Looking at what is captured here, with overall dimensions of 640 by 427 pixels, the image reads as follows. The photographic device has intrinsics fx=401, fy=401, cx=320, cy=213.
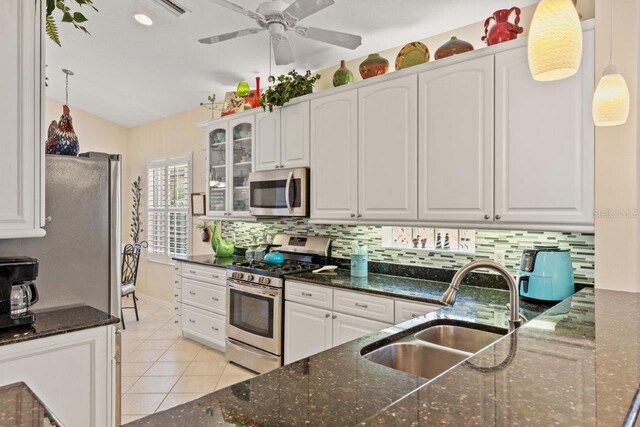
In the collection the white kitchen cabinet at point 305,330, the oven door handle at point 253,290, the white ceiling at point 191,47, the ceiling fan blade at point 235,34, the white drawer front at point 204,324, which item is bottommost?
the white drawer front at point 204,324

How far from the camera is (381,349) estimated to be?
148 centimetres

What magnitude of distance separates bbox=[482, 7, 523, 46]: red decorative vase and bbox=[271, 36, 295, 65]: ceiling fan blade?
127 cm

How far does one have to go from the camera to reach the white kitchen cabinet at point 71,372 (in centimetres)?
165

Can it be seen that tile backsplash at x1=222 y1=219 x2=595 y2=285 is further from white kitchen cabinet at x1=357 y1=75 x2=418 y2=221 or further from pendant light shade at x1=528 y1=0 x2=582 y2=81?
pendant light shade at x1=528 y1=0 x2=582 y2=81

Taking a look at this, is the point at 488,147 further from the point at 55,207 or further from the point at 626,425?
the point at 55,207

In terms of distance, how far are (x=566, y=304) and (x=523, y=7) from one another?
1.97 m

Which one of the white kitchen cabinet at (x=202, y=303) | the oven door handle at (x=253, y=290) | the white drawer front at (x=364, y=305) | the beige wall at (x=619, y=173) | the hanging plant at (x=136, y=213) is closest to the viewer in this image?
the beige wall at (x=619, y=173)

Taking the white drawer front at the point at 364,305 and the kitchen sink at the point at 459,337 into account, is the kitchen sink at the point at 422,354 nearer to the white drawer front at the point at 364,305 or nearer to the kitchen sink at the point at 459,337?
the kitchen sink at the point at 459,337

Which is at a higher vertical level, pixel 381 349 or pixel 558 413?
pixel 558 413

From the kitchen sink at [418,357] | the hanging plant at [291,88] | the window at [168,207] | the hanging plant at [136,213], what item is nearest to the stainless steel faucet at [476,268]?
the kitchen sink at [418,357]

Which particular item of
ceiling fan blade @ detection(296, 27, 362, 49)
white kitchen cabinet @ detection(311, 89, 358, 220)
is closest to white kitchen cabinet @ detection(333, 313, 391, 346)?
white kitchen cabinet @ detection(311, 89, 358, 220)

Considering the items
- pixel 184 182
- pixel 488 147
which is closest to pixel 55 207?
pixel 488 147

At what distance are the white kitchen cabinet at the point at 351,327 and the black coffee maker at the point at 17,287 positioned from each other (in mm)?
1788

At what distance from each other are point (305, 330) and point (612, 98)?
7.74ft
